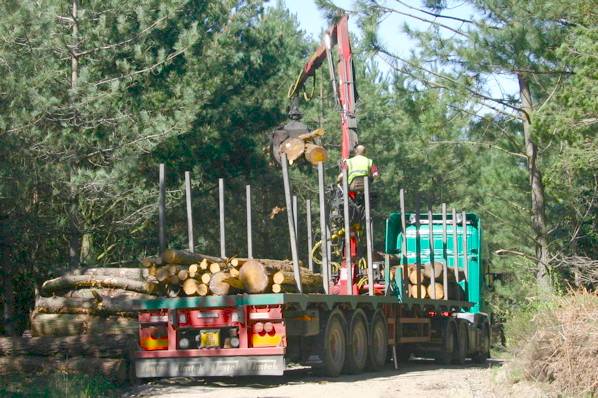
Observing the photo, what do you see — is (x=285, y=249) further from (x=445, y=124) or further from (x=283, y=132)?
(x=283, y=132)

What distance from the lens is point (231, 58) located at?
95.6ft

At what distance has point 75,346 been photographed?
50.9 ft

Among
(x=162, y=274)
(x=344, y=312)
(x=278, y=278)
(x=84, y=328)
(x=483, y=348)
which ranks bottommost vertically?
(x=483, y=348)

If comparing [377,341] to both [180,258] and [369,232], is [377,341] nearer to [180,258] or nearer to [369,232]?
[369,232]

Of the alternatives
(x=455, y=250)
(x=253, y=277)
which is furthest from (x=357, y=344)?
(x=455, y=250)

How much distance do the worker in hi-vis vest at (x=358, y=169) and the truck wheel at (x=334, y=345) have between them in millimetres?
2741

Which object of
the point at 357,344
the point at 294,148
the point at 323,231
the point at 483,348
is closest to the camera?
the point at 323,231

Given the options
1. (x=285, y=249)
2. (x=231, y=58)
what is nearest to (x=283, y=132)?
(x=231, y=58)

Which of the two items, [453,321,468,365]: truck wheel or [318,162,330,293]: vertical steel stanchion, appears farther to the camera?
[453,321,468,365]: truck wheel

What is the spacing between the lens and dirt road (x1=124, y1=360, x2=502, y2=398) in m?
12.9

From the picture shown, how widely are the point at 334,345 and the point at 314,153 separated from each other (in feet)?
11.1

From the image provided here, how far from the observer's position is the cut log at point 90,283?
54.4ft

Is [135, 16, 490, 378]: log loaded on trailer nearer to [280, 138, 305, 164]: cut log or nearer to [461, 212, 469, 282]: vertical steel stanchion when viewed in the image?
[461, 212, 469, 282]: vertical steel stanchion

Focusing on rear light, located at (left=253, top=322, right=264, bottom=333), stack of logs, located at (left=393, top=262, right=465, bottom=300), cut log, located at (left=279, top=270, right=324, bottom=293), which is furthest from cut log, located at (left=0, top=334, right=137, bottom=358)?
stack of logs, located at (left=393, top=262, right=465, bottom=300)
